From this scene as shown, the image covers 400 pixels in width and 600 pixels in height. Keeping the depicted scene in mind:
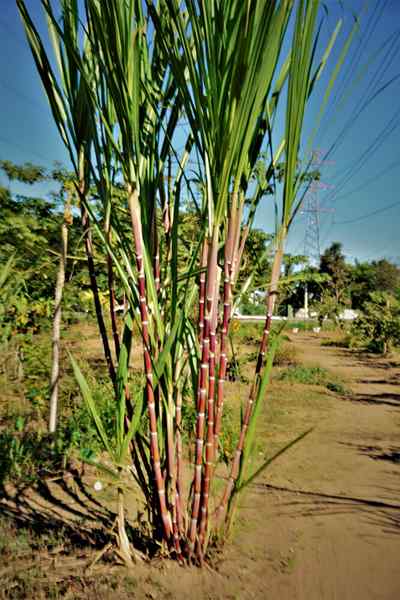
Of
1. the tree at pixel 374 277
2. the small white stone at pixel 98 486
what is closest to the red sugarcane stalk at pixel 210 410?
the small white stone at pixel 98 486

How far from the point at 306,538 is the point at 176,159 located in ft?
5.97

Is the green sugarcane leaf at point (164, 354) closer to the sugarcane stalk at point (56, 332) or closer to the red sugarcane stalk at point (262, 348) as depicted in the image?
the red sugarcane stalk at point (262, 348)

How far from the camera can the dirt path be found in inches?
56.9

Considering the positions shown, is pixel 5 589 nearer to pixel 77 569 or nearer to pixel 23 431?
pixel 77 569

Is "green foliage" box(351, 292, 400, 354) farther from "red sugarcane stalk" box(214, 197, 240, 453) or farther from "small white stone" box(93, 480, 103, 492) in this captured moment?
"red sugarcane stalk" box(214, 197, 240, 453)

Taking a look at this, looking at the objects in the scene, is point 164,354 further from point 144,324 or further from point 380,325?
point 380,325

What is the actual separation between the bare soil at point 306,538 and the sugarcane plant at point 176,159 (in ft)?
0.39

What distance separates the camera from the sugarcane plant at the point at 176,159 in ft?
3.36

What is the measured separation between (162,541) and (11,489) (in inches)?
51.7

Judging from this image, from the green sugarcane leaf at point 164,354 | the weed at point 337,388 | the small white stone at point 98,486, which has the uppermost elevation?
the green sugarcane leaf at point 164,354

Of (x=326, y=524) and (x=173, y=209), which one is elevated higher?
(x=173, y=209)

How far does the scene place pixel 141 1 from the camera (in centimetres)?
120

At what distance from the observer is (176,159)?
1271 millimetres

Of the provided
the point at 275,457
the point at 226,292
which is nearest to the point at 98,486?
the point at 275,457
